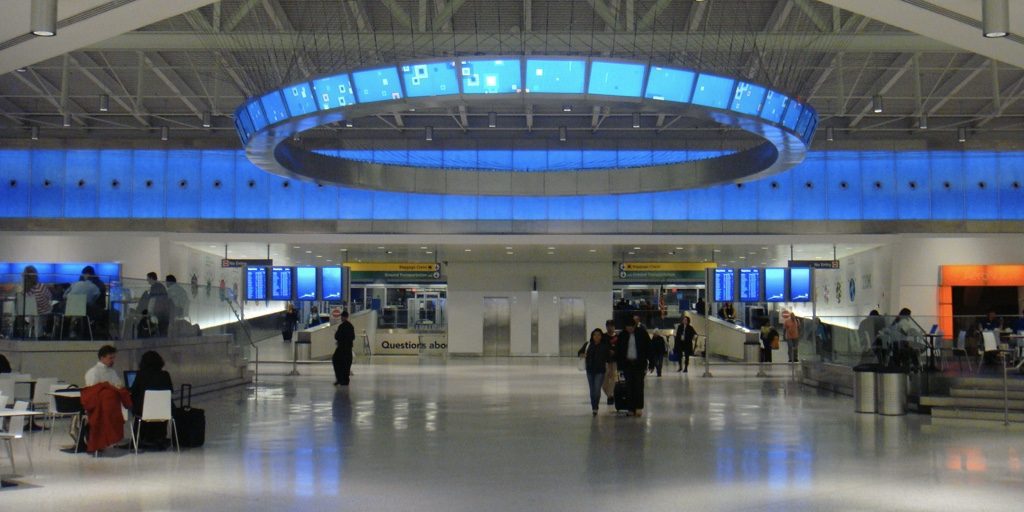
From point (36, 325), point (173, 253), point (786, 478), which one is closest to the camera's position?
point (786, 478)

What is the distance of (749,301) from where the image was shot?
43.3 m

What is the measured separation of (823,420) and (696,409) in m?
2.35

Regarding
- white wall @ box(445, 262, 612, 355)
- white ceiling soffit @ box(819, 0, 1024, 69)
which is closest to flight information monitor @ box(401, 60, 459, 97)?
white ceiling soffit @ box(819, 0, 1024, 69)

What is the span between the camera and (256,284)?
140 ft

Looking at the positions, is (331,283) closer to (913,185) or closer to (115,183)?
(115,183)

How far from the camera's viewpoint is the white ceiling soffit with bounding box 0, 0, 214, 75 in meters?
13.4

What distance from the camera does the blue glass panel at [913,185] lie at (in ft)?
120

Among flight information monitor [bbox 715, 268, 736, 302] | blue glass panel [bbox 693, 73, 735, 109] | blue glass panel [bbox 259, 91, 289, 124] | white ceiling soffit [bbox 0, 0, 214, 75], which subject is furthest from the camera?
flight information monitor [bbox 715, 268, 736, 302]

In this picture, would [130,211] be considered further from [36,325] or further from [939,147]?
[939,147]

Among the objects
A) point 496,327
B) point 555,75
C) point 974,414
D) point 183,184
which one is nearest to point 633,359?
point 555,75

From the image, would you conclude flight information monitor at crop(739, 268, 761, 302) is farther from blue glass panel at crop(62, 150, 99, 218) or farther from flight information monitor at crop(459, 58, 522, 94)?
flight information monitor at crop(459, 58, 522, 94)

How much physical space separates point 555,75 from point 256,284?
3059 centimetres

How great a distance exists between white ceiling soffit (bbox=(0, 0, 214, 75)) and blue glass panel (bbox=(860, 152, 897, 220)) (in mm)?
28311

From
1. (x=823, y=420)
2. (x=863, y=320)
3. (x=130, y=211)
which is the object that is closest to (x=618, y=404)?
(x=823, y=420)
